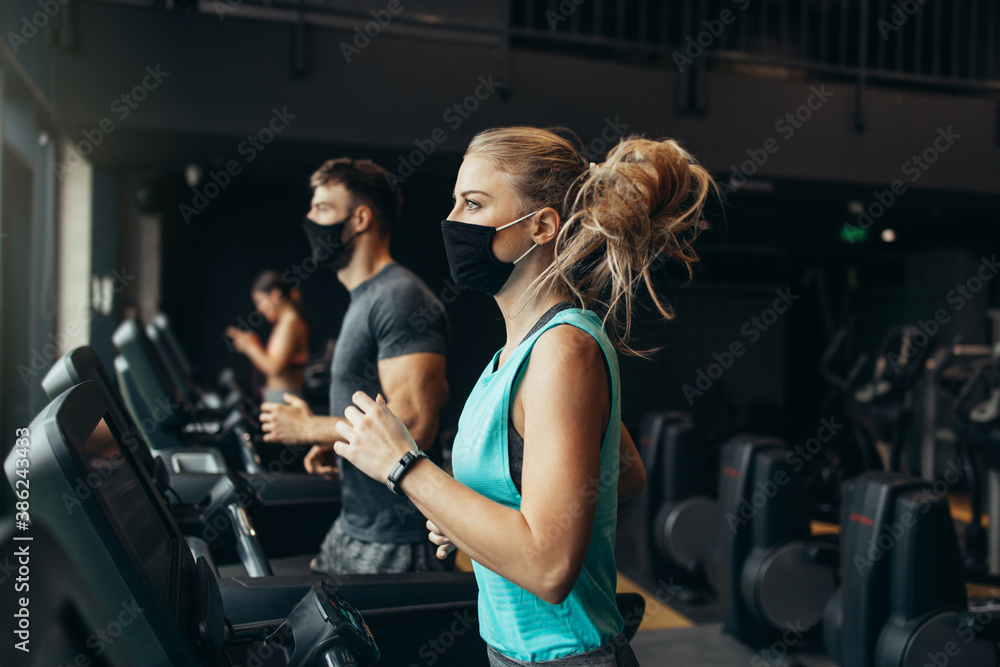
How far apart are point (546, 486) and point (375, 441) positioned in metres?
0.23

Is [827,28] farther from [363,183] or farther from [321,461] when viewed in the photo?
[321,461]

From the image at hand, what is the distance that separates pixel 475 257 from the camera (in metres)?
1.08

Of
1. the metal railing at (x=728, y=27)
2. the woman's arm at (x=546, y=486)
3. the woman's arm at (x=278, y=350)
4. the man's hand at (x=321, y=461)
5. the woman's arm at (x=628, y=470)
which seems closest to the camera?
the woman's arm at (x=546, y=486)

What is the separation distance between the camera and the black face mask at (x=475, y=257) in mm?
1070

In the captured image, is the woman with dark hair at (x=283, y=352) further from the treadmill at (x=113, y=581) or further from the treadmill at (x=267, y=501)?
the treadmill at (x=113, y=581)

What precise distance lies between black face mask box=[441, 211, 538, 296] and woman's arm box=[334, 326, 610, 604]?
0.66ft

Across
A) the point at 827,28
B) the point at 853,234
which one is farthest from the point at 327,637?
the point at 853,234

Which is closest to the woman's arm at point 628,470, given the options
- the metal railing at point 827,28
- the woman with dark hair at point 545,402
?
the woman with dark hair at point 545,402

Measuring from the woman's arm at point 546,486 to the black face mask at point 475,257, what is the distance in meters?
0.20

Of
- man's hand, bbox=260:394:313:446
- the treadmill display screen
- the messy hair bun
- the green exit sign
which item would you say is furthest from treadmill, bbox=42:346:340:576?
the green exit sign

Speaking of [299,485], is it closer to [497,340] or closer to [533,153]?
[497,340]

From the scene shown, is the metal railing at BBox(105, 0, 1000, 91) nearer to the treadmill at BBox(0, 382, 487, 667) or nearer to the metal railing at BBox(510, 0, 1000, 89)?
the metal railing at BBox(510, 0, 1000, 89)

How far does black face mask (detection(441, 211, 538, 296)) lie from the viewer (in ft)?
3.51

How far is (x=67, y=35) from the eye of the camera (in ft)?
12.2
